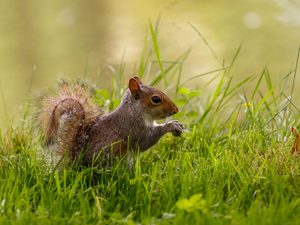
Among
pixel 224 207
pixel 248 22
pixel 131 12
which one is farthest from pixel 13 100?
pixel 224 207

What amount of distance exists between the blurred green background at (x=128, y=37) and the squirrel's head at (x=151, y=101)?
3.70 metres

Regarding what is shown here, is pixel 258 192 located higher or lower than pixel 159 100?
lower

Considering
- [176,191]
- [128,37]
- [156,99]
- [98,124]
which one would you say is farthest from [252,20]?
[176,191]

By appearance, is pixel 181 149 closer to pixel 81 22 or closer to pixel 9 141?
pixel 9 141

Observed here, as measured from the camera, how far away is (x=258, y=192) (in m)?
1.81

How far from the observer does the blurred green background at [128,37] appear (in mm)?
6559

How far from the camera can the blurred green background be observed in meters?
6.56

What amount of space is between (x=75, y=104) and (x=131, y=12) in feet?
20.7

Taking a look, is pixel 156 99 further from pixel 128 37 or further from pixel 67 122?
pixel 128 37

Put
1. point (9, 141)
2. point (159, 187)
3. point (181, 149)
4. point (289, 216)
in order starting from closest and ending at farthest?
point (289, 216), point (159, 187), point (181, 149), point (9, 141)

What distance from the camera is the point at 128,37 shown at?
7.31 metres

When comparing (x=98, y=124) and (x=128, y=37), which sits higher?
(x=128, y=37)

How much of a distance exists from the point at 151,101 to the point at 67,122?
1.95ft

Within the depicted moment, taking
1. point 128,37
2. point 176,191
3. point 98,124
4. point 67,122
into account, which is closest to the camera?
point 176,191
